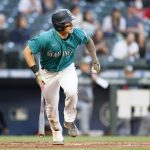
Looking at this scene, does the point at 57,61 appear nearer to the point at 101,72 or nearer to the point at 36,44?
the point at 36,44

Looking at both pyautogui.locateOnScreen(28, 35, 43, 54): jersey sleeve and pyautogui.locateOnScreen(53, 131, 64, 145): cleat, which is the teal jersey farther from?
pyautogui.locateOnScreen(53, 131, 64, 145): cleat

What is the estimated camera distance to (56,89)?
352 inches

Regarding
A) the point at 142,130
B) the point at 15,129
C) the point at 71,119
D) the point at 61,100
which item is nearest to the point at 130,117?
the point at 142,130

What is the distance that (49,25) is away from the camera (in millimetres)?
15664

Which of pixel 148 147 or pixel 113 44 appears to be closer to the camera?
pixel 148 147

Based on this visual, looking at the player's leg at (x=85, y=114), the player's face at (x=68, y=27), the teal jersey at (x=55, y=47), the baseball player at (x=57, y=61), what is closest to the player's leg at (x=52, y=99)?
the baseball player at (x=57, y=61)

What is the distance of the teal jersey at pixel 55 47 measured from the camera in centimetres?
848

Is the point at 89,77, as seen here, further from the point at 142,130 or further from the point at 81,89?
the point at 142,130

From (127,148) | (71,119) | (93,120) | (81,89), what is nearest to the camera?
(127,148)

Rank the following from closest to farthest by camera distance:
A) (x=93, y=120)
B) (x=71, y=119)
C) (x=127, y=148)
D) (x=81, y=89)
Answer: (x=127, y=148) < (x=71, y=119) < (x=81, y=89) < (x=93, y=120)

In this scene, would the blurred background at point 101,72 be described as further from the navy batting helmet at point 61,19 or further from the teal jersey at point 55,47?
the navy batting helmet at point 61,19

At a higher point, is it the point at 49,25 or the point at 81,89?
the point at 49,25

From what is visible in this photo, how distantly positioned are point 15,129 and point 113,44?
292 centimetres

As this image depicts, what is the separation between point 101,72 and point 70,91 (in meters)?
6.08
